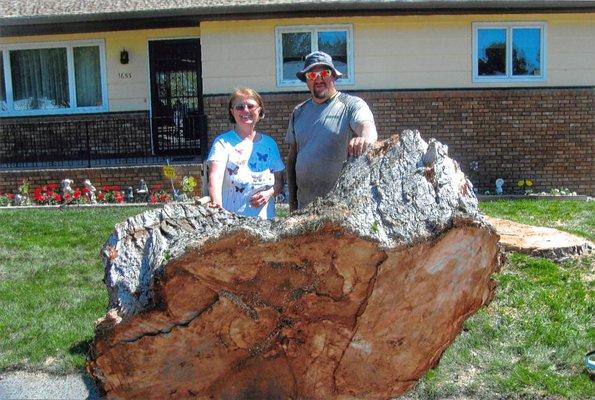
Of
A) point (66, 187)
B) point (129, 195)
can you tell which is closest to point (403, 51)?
point (129, 195)

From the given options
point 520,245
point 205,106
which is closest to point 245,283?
point 520,245

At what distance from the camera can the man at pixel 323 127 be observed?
154 inches

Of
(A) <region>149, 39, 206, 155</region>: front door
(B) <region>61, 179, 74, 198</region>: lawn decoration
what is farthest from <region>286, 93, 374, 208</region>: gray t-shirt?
(A) <region>149, 39, 206, 155</region>: front door

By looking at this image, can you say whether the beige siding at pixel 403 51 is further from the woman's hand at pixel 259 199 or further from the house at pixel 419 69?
the woman's hand at pixel 259 199

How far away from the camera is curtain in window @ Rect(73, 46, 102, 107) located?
49.3 feet

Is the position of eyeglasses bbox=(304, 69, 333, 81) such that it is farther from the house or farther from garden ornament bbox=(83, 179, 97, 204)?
the house

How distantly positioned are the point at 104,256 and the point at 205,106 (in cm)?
1051

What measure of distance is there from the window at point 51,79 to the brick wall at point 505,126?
10.5ft

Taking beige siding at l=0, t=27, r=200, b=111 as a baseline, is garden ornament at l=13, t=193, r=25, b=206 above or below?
below

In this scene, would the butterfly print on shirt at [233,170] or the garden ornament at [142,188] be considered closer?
the butterfly print on shirt at [233,170]

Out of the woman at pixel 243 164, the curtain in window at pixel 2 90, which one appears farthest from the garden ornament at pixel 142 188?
the woman at pixel 243 164

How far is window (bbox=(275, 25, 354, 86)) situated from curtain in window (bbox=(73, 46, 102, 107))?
13.5ft

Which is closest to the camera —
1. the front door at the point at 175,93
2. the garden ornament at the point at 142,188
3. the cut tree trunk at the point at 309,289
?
the cut tree trunk at the point at 309,289

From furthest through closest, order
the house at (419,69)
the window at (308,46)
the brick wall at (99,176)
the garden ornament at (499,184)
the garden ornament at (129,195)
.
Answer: the window at (308,46)
the garden ornament at (499,184)
the house at (419,69)
the brick wall at (99,176)
the garden ornament at (129,195)
